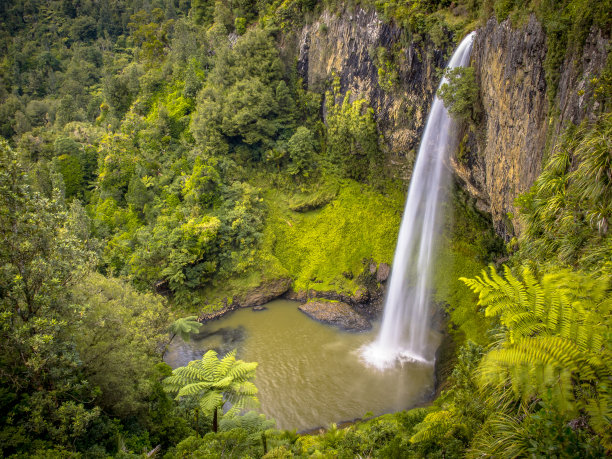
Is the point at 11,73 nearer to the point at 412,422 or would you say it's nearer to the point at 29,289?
the point at 29,289

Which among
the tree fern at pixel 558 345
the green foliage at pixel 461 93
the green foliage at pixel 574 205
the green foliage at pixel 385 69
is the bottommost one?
the tree fern at pixel 558 345

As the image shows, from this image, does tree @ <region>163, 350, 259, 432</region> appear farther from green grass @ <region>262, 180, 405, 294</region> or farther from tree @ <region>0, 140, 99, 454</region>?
green grass @ <region>262, 180, 405, 294</region>

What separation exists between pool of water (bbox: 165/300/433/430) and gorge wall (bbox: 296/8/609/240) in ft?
22.9

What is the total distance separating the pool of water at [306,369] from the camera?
43.6 feet

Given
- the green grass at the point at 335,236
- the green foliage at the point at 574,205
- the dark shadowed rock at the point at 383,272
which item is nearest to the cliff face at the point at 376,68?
the green grass at the point at 335,236

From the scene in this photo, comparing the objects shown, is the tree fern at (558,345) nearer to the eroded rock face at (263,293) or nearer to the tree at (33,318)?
the tree at (33,318)

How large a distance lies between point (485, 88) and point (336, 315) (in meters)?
11.5

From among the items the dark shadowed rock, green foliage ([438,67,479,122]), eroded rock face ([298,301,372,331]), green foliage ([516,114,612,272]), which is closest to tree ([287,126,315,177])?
the dark shadowed rock

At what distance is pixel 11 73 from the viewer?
153ft

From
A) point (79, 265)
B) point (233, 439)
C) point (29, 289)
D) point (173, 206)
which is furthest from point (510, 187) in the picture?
point (173, 206)

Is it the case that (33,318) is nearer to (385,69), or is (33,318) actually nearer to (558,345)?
(558,345)

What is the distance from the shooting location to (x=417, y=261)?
56.6 ft

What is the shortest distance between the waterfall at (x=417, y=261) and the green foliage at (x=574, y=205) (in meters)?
7.91

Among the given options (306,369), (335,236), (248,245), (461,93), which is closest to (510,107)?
(461,93)
